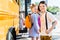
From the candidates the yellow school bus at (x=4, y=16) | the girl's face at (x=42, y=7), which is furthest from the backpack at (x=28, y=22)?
the yellow school bus at (x=4, y=16)

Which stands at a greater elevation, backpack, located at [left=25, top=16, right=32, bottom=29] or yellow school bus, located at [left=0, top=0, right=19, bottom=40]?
yellow school bus, located at [left=0, top=0, right=19, bottom=40]

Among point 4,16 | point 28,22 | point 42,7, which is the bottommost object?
point 28,22

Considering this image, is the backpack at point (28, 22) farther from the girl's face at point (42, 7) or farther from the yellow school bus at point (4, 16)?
the yellow school bus at point (4, 16)

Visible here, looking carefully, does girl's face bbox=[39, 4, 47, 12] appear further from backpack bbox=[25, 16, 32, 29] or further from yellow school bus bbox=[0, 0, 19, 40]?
yellow school bus bbox=[0, 0, 19, 40]

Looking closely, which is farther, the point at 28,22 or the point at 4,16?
the point at 28,22

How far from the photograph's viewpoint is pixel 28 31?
8.24ft

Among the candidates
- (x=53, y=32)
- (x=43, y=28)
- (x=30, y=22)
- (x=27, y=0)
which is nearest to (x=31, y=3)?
(x=27, y=0)

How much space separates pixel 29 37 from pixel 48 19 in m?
0.48

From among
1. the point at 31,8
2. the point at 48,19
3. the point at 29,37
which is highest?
the point at 31,8

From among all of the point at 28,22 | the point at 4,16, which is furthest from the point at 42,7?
the point at 4,16

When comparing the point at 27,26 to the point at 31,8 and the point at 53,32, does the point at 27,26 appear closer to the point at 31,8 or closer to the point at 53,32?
the point at 31,8

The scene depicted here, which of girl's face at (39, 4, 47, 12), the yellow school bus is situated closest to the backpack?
girl's face at (39, 4, 47, 12)

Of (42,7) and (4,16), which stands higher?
(42,7)

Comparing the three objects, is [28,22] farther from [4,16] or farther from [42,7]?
[4,16]
